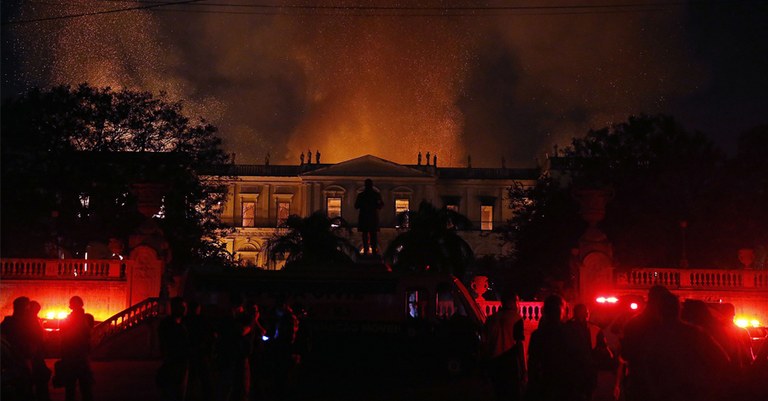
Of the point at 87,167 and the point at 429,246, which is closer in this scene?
the point at 87,167

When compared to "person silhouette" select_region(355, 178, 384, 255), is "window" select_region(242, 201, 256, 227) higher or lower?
higher

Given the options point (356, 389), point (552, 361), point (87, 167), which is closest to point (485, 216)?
point (87, 167)

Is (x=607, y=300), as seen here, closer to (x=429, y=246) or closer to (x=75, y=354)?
(x=75, y=354)

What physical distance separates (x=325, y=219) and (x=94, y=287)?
1733 cm

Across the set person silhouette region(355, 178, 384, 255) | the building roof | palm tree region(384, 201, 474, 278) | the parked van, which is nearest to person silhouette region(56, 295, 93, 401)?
Answer: the parked van

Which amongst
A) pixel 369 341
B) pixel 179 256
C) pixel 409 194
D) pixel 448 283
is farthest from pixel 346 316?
pixel 409 194

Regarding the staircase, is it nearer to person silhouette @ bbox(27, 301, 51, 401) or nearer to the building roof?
person silhouette @ bbox(27, 301, 51, 401)

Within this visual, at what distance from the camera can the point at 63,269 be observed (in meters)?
28.2

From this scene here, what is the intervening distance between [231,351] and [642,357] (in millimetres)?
5865

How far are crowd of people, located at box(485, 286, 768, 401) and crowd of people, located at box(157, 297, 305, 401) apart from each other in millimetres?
3019

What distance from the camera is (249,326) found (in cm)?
1230

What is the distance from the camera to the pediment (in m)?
89.4

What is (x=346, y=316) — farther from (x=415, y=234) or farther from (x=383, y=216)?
(x=383, y=216)

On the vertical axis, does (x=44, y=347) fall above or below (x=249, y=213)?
below
